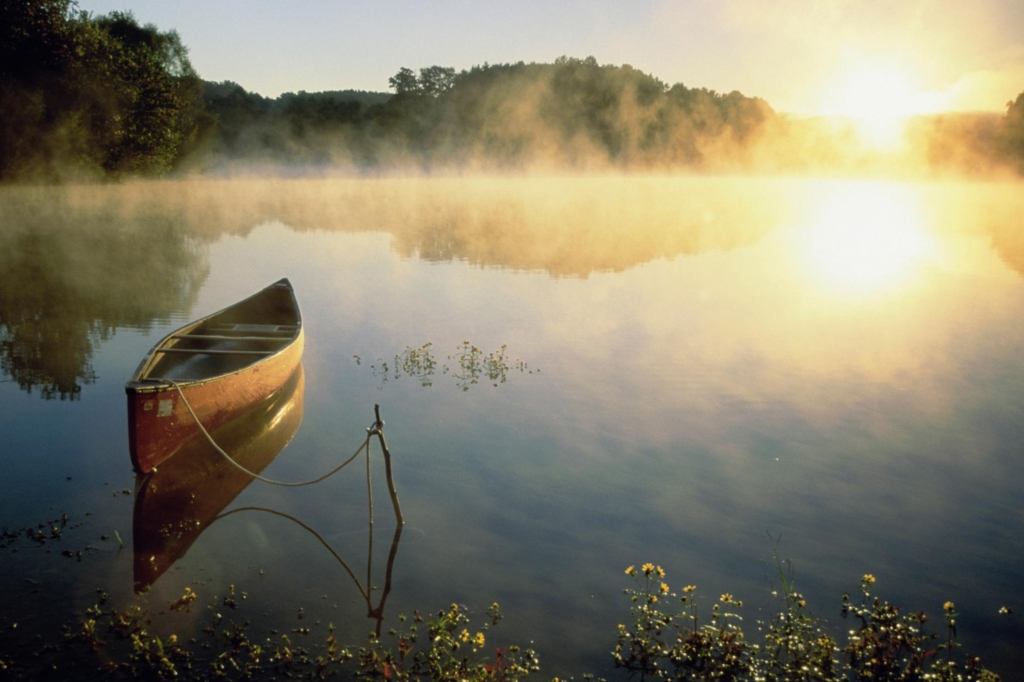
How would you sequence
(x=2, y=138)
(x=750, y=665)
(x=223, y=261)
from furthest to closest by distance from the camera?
1. (x=2, y=138)
2. (x=223, y=261)
3. (x=750, y=665)

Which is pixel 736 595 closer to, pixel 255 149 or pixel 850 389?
pixel 850 389

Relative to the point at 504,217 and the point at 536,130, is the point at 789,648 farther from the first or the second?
the point at 536,130

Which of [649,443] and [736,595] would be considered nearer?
[736,595]

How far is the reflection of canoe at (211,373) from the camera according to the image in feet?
31.9

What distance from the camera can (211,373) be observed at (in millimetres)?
13086

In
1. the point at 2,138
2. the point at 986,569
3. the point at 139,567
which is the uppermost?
the point at 2,138

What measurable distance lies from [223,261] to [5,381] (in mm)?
17819

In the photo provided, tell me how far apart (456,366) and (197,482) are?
7.02 meters

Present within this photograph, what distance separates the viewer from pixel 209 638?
662 cm

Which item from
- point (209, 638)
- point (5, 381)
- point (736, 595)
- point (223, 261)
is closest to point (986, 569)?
point (736, 595)

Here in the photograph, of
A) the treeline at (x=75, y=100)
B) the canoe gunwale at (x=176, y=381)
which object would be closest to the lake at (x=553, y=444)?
the canoe gunwale at (x=176, y=381)

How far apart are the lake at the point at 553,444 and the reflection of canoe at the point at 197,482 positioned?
10 centimetres

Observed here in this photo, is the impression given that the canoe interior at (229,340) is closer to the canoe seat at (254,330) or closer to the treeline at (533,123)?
the canoe seat at (254,330)

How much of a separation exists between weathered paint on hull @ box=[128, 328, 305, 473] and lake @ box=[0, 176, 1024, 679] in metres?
0.61
